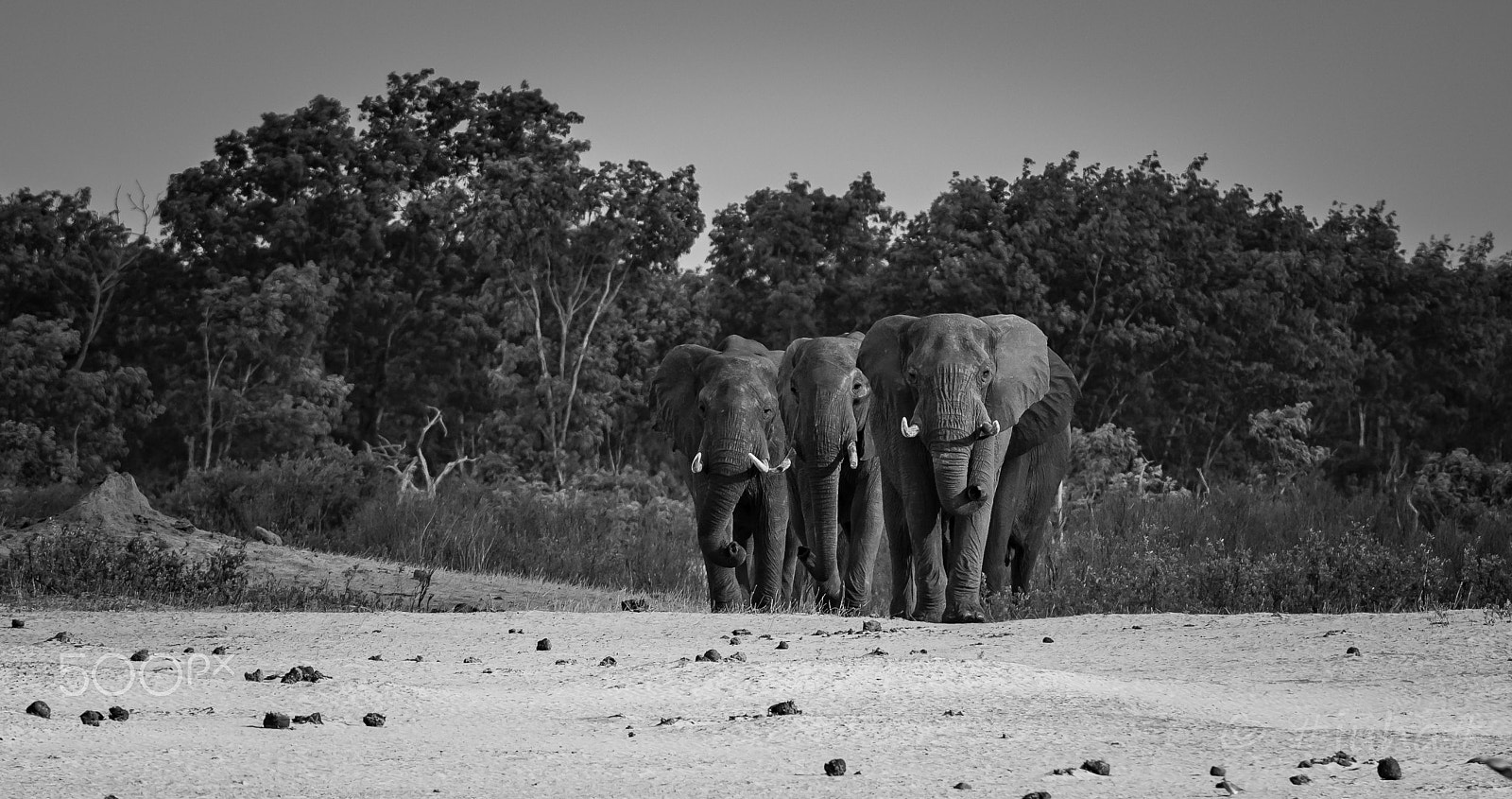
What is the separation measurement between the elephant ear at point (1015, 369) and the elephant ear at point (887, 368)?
66 cm

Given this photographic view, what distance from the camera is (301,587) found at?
17375 mm

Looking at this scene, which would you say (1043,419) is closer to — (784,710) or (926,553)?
(926,553)

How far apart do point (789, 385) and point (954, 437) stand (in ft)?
7.81

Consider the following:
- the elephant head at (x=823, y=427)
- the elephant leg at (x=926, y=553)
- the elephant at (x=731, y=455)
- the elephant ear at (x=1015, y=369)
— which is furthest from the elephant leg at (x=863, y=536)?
the elephant ear at (x=1015, y=369)

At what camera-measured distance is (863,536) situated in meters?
15.6

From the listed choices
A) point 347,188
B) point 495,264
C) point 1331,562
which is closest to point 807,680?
point 1331,562

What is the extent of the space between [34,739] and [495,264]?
107 feet

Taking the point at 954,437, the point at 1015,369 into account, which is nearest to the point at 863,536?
the point at 1015,369

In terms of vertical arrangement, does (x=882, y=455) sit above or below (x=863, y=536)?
above

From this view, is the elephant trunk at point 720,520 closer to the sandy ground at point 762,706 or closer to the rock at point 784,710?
the sandy ground at point 762,706

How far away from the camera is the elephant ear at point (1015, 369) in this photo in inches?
540

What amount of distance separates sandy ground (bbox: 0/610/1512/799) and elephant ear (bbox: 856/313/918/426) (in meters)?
2.17

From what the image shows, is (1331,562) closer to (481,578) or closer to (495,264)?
(481,578)

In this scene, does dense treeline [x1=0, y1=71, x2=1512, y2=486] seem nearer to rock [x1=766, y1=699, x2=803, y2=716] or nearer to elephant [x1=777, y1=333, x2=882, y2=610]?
elephant [x1=777, y1=333, x2=882, y2=610]
